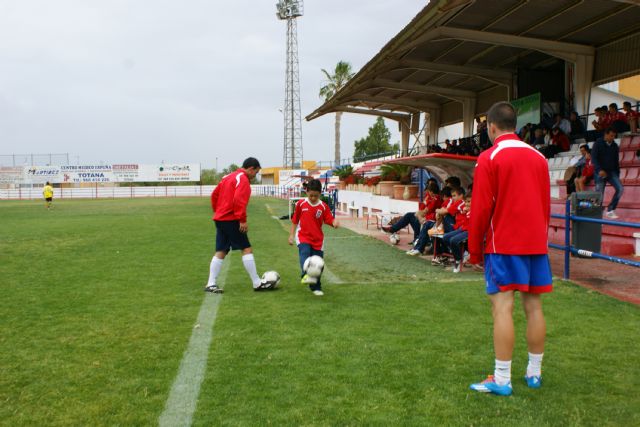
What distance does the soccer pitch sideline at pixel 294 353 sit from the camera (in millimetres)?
3396

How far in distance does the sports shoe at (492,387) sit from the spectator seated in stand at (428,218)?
21.1 ft

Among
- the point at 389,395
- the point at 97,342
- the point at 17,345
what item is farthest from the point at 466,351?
the point at 17,345

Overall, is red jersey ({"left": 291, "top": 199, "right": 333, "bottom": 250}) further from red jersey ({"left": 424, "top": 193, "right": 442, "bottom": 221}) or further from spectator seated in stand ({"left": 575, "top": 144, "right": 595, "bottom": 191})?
spectator seated in stand ({"left": 575, "top": 144, "right": 595, "bottom": 191})

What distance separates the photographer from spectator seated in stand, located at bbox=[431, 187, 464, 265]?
9.13m

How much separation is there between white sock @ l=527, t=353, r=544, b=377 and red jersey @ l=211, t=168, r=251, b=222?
160 inches

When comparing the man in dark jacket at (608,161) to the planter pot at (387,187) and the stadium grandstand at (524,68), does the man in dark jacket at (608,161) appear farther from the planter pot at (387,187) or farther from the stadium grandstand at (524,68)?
the planter pot at (387,187)

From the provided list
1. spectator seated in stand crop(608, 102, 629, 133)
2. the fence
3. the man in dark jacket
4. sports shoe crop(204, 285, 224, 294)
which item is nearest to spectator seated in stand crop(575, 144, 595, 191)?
the man in dark jacket

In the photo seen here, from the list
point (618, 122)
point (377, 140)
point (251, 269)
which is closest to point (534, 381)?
point (251, 269)

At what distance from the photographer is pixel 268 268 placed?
9211mm

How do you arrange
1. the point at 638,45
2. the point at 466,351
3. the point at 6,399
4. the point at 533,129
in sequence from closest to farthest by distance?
the point at 6,399 → the point at 466,351 → the point at 638,45 → the point at 533,129

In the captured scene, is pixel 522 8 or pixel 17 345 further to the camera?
pixel 522 8

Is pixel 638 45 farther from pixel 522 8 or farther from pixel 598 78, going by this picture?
pixel 522 8

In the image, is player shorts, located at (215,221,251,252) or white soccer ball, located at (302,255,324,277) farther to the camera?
player shorts, located at (215,221,251,252)

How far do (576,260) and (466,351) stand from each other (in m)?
5.89
